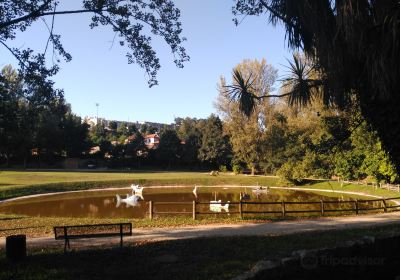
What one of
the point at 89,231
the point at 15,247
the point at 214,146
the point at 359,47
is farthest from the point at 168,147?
the point at 359,47

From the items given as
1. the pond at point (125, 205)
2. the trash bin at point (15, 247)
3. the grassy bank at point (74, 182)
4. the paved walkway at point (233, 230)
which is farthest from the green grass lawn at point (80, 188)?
the trash bin at point (15, 247)

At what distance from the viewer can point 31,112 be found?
11.7 meters

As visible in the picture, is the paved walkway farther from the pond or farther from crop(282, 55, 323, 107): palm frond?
crop(282, 55, 323, 107): palm frond

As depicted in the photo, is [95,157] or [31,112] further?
[95,157]

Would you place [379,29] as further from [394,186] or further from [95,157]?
[95,157]

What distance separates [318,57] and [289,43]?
94cm

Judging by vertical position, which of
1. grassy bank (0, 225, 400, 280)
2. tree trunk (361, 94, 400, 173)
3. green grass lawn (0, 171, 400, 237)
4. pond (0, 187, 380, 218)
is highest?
tree trunk (361, 94, 400, 173)

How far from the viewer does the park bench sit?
1102cm

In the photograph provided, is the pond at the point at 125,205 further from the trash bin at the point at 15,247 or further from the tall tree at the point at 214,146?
the tall tree at the point at 214,146

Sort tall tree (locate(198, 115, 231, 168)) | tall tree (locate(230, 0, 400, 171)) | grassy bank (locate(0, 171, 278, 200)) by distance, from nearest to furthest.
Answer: tall tree (locate(230, 0, 400, 171)), grassy bank (locate(0, 171, 278, 200)), tall tree (locate(198, 115, 231, 168))

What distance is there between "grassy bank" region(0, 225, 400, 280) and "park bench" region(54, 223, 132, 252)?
42 cm

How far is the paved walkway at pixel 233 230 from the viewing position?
13.1 m

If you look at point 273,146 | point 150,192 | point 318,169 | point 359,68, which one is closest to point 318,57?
point 359,68


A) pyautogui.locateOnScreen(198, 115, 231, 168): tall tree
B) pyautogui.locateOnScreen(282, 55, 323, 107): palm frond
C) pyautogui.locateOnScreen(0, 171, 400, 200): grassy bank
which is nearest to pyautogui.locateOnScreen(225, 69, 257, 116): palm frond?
pyautogui.locateOnScreen(282, 55, 323, 107): palm frond
